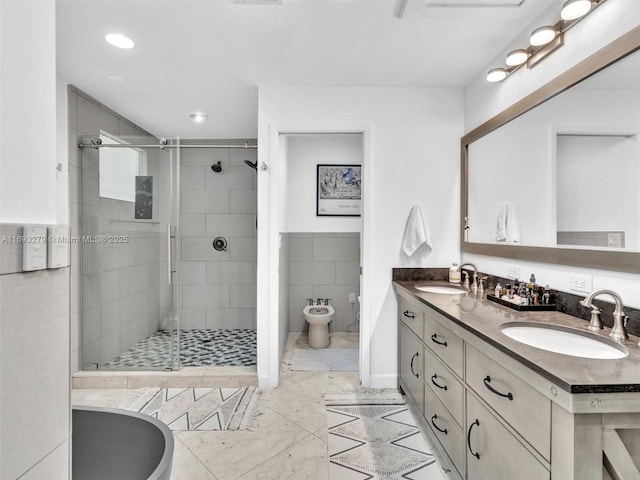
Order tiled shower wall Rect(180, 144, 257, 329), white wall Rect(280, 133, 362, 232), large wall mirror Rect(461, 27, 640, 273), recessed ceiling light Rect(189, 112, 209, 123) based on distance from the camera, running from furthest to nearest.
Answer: tiled shower wall Rect(180, 144, 257, 329) < white wall Rect(280, 133, 362, 232) < recessed ceiling light Rect(189, 112, 209, 123) < large wall mirror Rect(461, 27, 640, 273)

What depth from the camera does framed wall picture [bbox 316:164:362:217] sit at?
3939 mm

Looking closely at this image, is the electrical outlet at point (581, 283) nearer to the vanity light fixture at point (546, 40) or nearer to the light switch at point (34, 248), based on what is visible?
the vanity light fixture at point (546, 40)

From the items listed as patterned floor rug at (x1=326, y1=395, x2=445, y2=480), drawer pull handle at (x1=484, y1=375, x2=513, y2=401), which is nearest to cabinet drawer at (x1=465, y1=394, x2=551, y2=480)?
drawer pull handle at (x1=484, y1=375, x2=513, y2=401)

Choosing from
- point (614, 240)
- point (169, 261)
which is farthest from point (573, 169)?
point (169, 261)

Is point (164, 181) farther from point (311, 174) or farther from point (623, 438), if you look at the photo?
point (623, 438)

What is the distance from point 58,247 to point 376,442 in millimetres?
1916

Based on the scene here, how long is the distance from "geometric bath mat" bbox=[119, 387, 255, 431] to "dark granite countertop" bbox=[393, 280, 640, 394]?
5.02ft

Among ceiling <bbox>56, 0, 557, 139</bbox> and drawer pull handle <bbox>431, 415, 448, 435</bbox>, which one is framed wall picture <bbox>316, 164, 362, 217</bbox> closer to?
ceiling <bbox>56, 0, 557, 139</bbox>

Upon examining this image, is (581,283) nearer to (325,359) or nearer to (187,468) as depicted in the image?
(187,468)

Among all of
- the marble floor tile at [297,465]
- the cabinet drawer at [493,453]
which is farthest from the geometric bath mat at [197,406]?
the cabinet drawer at [493,453]

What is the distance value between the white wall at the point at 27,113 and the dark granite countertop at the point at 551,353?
135 centimetres

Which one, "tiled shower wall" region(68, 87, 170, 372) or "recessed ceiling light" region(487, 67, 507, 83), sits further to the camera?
"tiled shower wall" region(68, 87, 170, 372)

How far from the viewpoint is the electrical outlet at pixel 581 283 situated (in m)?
1.51

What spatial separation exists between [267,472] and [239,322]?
252 cm
